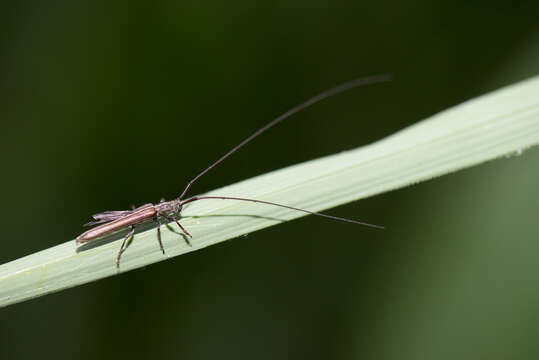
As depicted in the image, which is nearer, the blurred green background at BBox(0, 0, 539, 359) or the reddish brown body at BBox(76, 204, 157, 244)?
the reddish brown body at BBox(76, 204, 157, 244)

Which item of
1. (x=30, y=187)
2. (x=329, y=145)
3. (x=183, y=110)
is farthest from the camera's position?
(x=329, y=145)

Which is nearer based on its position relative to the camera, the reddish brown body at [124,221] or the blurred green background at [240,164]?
the reddish brown body at [124,221]

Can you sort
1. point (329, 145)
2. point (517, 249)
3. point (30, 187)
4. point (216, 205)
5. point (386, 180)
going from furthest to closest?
1. point (329, 145)
2. point (30, 187)
3. point (517, 249)
4. point (216, 205)
5. point (386, 180)

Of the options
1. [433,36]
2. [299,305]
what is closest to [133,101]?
[299,305]

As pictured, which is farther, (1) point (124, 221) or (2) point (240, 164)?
(2) point (240, 164)

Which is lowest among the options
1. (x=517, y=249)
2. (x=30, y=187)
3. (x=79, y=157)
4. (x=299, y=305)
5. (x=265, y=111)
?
(x=299, y=305)

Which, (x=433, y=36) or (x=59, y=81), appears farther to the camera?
(x=433, y=36)

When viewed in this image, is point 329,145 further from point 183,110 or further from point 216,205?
point 216,205

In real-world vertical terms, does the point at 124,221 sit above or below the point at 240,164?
below
